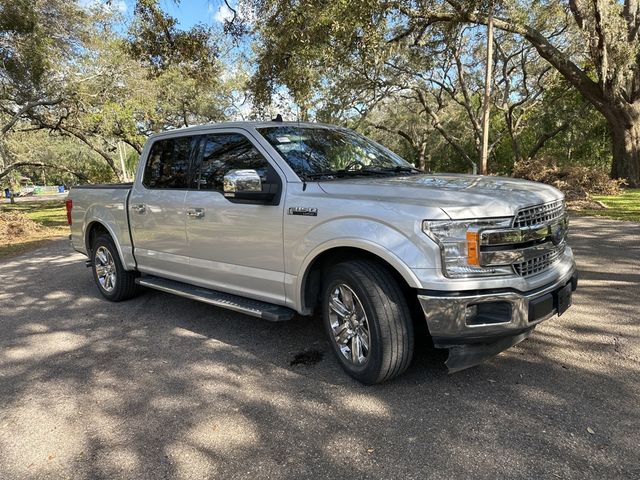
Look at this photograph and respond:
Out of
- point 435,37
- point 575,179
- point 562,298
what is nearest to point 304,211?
point 562,298

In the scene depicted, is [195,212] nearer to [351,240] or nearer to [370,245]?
[351,240]

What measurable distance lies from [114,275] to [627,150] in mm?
18600

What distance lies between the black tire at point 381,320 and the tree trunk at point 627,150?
18202 mm

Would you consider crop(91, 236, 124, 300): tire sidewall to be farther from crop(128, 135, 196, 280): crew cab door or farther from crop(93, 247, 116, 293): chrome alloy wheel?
crop(128, 135, 196, 280): crew cab door

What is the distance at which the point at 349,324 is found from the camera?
11.9 feet

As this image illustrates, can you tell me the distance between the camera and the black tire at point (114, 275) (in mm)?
5988

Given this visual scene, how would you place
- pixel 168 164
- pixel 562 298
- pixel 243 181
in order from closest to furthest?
pixel 562 298 < pixel 243 181 < pixel 168 164

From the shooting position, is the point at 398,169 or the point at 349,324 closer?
the point at 349,324

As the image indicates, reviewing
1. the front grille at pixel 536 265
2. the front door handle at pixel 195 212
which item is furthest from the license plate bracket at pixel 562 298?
the front door handle at pixel 195 212

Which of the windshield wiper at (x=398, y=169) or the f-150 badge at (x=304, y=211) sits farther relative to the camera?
the windshield wiper at (x=398, y=169)

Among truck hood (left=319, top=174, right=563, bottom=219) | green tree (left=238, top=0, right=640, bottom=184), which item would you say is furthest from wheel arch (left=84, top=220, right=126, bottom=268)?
green tree (left=238, top=0, right=640, bottom=184)

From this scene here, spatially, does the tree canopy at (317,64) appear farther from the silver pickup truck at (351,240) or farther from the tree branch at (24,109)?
the silver pickup truck at (351,240)

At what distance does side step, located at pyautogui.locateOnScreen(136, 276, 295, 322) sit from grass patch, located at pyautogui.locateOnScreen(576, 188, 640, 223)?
9.08 meters

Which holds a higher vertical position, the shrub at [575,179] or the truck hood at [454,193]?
the truck hood at [454,193]
